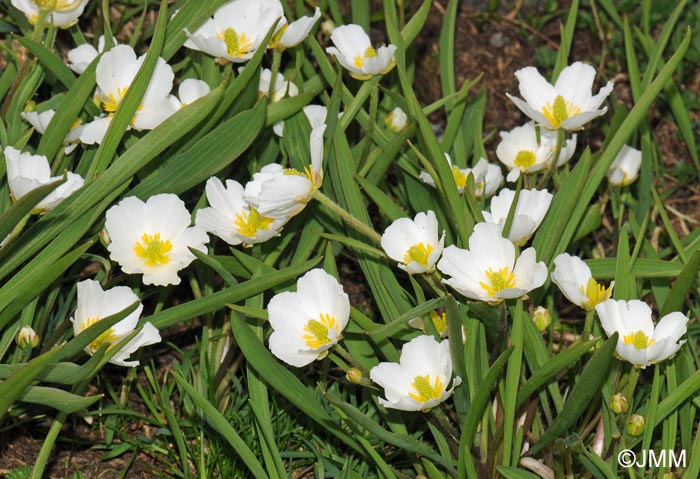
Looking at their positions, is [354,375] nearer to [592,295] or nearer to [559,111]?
[592,295]

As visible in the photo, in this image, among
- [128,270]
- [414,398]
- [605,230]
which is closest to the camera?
[414,398]

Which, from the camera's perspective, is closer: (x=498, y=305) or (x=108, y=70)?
(x=498, y=305)

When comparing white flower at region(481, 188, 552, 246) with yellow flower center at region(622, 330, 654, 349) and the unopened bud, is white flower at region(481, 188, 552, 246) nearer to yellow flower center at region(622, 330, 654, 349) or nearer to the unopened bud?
yellow flower center at region(622, 330, 654, 349)

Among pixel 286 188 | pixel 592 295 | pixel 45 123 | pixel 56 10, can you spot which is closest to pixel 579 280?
pixel 592 295

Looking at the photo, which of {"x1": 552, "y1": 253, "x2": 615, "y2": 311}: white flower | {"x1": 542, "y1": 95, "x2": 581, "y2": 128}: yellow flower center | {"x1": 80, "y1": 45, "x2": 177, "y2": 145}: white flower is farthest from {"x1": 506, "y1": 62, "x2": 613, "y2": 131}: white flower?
{"x1": 80, "y1": 45, "x2": 177, "y2": 145}: white flower

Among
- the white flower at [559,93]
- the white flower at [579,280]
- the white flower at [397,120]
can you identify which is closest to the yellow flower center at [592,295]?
the white flower at [579,280]

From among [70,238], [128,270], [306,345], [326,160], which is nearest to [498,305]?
[306,345]

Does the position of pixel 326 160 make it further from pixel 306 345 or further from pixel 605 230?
pixel 605 230
